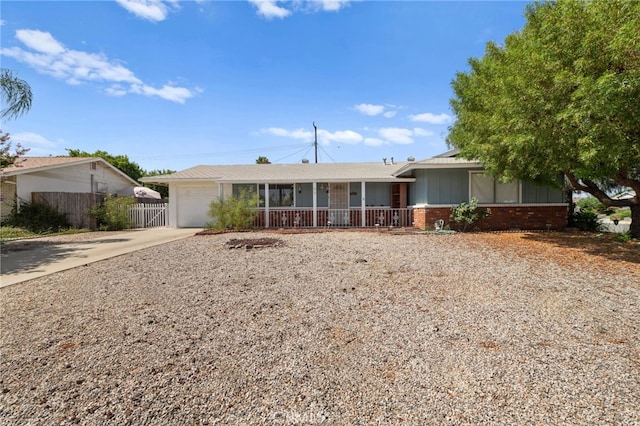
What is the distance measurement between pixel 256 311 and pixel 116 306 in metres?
2.03

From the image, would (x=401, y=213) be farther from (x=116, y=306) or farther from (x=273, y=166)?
(x=116, y=306)

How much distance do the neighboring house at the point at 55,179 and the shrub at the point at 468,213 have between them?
17.2 meters

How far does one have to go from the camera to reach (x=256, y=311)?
4.17 metres

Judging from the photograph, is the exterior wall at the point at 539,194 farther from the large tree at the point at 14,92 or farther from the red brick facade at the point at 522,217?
the large tree at the point at 14,92

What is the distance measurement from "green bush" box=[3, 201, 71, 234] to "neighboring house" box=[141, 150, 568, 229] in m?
4.07

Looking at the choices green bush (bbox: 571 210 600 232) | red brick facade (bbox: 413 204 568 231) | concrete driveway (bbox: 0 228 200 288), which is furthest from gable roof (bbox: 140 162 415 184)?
green bush (bbox: 571 210 600 232)

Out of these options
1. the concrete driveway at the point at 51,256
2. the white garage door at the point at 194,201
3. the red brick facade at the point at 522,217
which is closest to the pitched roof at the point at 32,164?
the concrete driveway at the point at 51,256

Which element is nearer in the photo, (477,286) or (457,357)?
(457,357)

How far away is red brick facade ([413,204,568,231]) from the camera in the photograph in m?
12.7

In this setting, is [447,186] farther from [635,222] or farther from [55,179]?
[55,179]

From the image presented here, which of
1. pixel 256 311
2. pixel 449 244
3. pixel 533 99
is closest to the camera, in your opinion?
pixel 256 311

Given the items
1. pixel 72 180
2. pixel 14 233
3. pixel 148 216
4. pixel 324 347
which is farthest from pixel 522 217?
pixel 72 180

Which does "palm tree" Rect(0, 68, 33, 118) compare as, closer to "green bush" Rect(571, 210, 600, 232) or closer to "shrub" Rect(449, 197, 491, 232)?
"shrub" Rect(449, 197, 491, 232)

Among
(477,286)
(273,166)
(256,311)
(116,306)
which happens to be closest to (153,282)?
(116,306)
